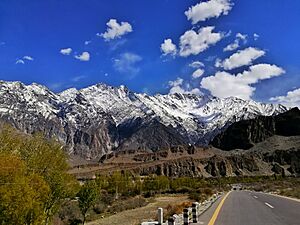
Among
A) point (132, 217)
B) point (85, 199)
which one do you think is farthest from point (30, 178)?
point (85, 199)

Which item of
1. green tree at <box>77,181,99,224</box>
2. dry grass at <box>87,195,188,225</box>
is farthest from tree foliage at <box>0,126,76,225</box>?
green tree at <box>77,181,99,224</box>

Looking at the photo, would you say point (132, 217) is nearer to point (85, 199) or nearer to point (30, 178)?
point (30, 178)

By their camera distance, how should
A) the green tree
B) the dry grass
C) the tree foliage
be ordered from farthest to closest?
the green tree → the dry grass → the tree foliage

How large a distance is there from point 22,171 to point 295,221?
2864cm

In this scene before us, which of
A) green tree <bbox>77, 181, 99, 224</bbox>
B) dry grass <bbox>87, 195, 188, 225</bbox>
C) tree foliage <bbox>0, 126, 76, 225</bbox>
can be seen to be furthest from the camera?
green tree <bbox>77, 181, 99, 224</bbox>

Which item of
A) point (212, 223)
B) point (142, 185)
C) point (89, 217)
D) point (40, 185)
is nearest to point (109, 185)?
point (142, 185)

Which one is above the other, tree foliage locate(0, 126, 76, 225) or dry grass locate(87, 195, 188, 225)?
tree foliage locate(0, 126, 76, 225)

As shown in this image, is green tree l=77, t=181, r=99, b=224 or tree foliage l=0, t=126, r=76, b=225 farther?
green tree l=77, t=181, r=99, b=224

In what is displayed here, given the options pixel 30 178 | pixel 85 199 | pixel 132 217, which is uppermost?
pixel 30 178

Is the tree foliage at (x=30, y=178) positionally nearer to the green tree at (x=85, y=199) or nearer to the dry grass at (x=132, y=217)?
the dry grass at (x=132, y=217)

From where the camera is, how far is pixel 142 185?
14788 centimetres

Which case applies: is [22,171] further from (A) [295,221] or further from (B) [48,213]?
(A) [295,221]

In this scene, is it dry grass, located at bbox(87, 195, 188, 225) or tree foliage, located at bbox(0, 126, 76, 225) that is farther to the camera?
dry grass, located at bbox(87, 195, 188, 225)

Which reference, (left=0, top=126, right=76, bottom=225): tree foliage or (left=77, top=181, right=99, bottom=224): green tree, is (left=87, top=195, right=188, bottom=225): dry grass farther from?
(left=77, top=181, right=99, bottom=224): green tree
